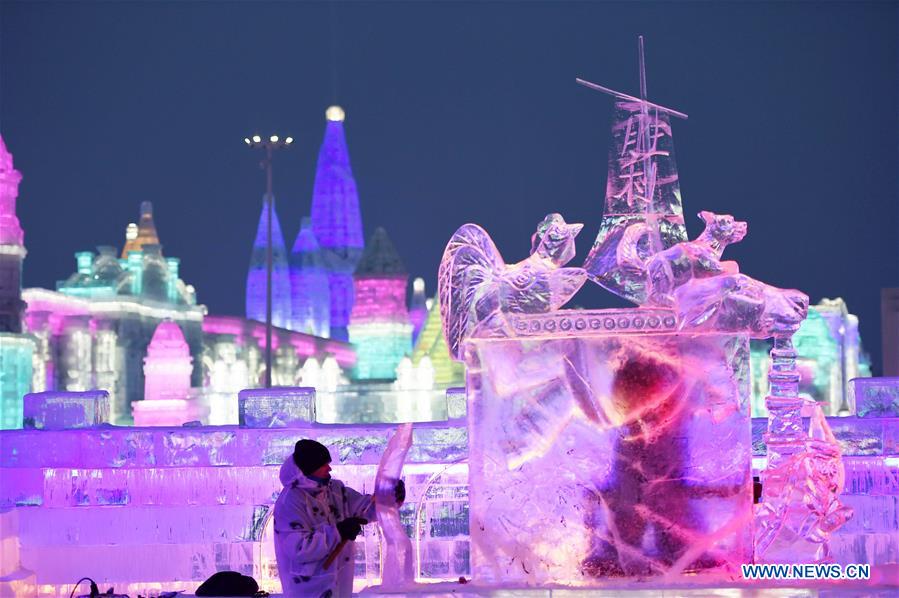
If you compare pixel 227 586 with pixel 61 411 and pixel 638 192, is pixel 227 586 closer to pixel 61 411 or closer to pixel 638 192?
pixel 638 192

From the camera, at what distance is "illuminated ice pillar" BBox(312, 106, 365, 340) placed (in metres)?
60.6

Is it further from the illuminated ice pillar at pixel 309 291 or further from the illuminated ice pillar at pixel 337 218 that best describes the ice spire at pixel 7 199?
the illuminated ice pillar at pixel 337 218

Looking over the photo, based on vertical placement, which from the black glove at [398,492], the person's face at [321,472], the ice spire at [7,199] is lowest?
the black glove at [398,492]

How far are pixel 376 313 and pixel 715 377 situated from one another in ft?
109

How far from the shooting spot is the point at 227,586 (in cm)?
778

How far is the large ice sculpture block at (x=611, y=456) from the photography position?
309 inches

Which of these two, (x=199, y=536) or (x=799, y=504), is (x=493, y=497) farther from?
(x=199, y=536)

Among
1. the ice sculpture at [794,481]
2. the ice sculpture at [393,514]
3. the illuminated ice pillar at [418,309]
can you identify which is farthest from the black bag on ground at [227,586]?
the illuminated ice pillar at [418,309]

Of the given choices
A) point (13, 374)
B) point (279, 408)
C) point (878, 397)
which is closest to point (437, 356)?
point (13, 374)

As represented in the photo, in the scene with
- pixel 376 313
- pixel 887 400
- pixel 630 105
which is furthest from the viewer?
pixel 376 313

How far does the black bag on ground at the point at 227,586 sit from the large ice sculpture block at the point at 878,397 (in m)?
5.59

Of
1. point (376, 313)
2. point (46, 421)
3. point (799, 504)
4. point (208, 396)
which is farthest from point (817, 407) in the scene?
point (376, 313)

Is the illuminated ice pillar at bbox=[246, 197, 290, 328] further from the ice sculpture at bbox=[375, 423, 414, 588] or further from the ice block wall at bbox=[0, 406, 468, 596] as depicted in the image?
the ice sculpture at bbox=[375, 423, 414, 588]

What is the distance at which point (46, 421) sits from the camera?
11328 millimetres
